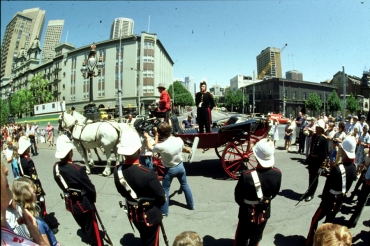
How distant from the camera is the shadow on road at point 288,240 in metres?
3.73

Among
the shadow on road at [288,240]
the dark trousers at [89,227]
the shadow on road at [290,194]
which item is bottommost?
the shadow on road at [288,240]

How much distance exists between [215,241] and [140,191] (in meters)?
1.76

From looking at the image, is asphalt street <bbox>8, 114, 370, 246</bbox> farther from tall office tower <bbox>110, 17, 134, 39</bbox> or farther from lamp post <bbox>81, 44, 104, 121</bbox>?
tall office tower <bbox>110, 17, 134, 39</bbox>

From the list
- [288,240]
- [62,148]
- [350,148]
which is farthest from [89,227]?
[350,148]

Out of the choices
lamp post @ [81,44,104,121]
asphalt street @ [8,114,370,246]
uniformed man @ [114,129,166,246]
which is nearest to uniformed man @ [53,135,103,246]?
uniformed man @ [114,129,166,246]

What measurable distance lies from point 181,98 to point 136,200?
203 feet

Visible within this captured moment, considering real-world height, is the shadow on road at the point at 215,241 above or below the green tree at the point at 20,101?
below

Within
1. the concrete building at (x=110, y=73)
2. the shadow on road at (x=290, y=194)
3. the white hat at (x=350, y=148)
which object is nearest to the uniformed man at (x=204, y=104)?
the shadow on road at (x=290, y=194)

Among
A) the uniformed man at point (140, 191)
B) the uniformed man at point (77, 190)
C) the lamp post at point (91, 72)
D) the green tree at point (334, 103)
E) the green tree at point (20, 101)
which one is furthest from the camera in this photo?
the green tree at point (334, 103)

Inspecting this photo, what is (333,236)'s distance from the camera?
1905 millimetres

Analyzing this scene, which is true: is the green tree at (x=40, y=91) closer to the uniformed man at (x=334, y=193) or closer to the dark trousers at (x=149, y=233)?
the dark trousers at (x=149, y=233)

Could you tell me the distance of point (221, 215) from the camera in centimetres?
471

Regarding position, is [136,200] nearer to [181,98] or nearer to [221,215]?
[221,215]

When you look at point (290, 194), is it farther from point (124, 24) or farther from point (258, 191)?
point (124, 24)
